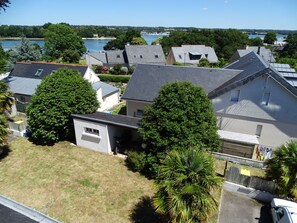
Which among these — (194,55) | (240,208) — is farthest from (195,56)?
(240,208)

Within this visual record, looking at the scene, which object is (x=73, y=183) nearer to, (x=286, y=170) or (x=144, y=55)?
(x=286, y=170)

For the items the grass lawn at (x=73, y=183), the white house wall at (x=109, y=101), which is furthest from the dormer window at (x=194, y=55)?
the grass lawn at (x=73, y=183)

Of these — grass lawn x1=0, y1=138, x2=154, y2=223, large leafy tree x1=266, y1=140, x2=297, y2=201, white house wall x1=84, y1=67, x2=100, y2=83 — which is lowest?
grass lawn x1=0, y1=138, x2=154, y2=223

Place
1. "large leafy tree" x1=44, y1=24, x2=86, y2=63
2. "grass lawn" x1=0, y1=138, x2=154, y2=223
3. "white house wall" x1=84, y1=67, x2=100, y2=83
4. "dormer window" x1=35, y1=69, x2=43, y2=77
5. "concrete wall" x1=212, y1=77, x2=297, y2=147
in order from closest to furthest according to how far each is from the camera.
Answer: "grass lawn" x1=0, y1=138, x2=154, y2=223, "concrete wall" x1=212, y1=77, x2=297, y2=147, "white house wall" x1=84, y1=67, x2=100, y2=83, "dormer window" x1=35, y1=69, x2=43, y2=77, "large leafy tree" x1=44, y1=24, x2=86, y2=63

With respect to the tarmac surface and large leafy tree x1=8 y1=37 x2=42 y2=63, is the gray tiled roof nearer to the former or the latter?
the tarmac surface

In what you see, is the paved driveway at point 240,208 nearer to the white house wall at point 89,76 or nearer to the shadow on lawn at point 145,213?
the shadow on lawn at point 145,213

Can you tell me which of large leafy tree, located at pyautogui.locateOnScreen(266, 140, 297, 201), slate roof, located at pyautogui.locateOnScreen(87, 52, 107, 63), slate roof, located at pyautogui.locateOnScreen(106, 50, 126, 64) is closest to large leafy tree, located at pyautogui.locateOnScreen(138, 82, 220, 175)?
large leafy tree, located at pyautogui.locateOnScreen(266, 140, 297, 201)
